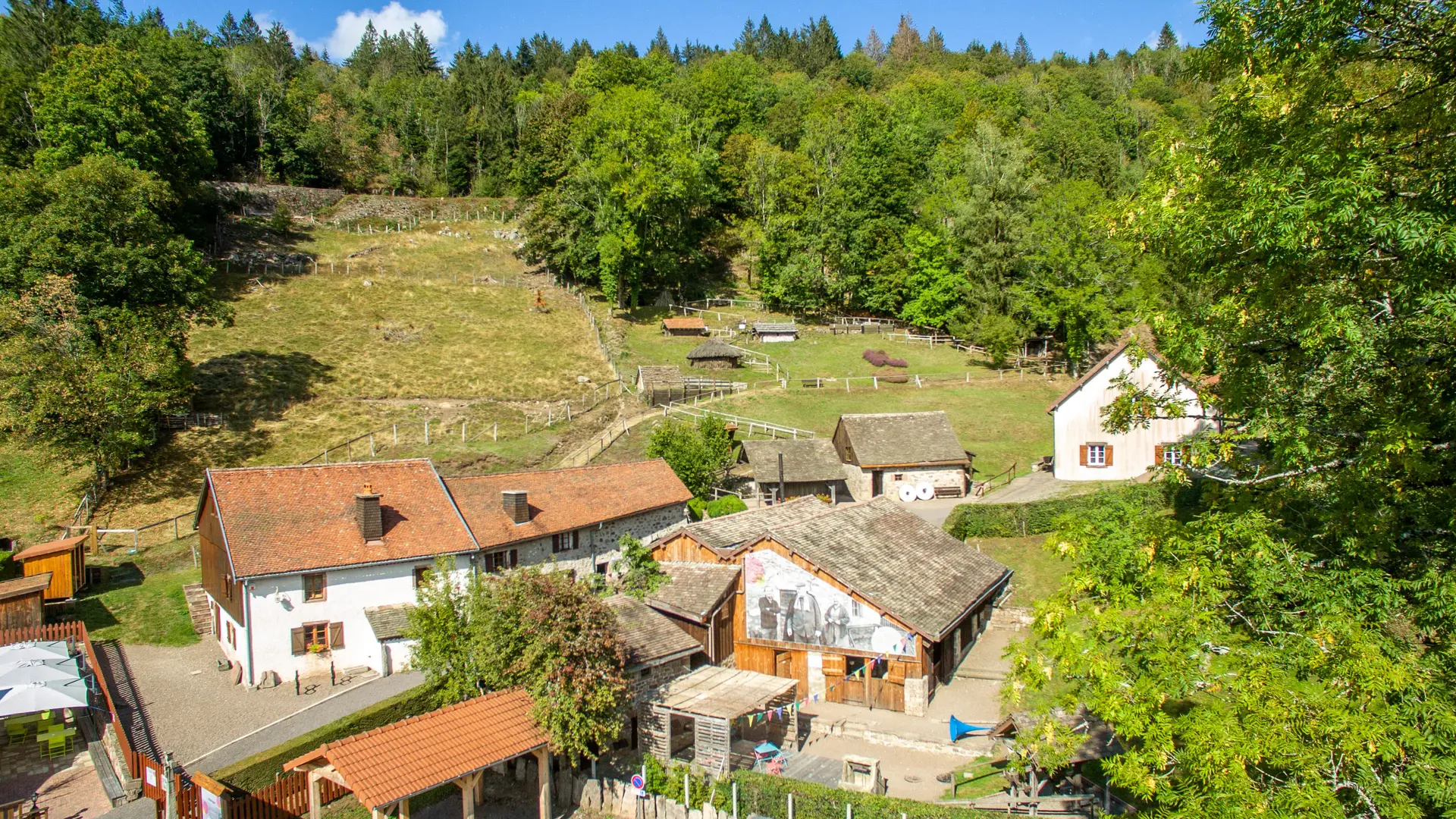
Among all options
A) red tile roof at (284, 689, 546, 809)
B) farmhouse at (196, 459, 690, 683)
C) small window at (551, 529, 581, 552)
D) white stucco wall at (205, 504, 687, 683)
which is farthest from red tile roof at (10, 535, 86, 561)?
red tile roof at (284, 689, 546, 809)

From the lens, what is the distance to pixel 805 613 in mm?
26578

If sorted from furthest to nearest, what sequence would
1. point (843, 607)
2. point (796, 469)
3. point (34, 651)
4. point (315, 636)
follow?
point (796, 469) → point (315, 636) → point (843, 607) → point (34, 651)

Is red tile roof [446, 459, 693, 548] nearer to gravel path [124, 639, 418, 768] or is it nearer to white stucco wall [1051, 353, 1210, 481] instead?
gravel path [124, 639, 418, 768]

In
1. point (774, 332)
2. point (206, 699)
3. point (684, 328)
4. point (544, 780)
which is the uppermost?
point (684, 328)

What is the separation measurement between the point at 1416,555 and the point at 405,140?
108m

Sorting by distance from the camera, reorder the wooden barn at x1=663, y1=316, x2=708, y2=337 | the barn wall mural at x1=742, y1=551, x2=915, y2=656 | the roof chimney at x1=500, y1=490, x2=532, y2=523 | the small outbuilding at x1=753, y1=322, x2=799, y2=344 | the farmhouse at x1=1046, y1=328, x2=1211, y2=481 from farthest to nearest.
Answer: the small outbuilding at x1=753, y1=322, x2=799, y2=344, the wooden barn at x1=663, y1=316, x2=708, y2=337, the farmhouse at x1=1046, y1=328, x2=1211, y2=481, the roof chimney at x1=500, y1=490, x2=532, y2=523, the barn wall mural at x1=742, y1=551, x2=915, y2=656

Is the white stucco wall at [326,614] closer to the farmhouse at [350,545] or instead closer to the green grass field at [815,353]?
the farmhouse at [350,545]

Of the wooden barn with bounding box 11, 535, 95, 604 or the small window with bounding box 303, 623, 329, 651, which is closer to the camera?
the small window with bounding box 303, 623, 329, 651

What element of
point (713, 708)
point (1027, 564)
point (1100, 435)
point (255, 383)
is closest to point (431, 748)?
point (713, 708)

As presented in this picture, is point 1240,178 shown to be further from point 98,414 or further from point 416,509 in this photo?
point 98,414

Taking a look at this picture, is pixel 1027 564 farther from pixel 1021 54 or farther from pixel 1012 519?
pixel 1021 54

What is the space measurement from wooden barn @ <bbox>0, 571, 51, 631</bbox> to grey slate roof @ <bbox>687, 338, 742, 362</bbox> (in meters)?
39.3

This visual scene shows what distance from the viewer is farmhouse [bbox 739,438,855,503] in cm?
4359

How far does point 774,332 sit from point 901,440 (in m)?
24.5
